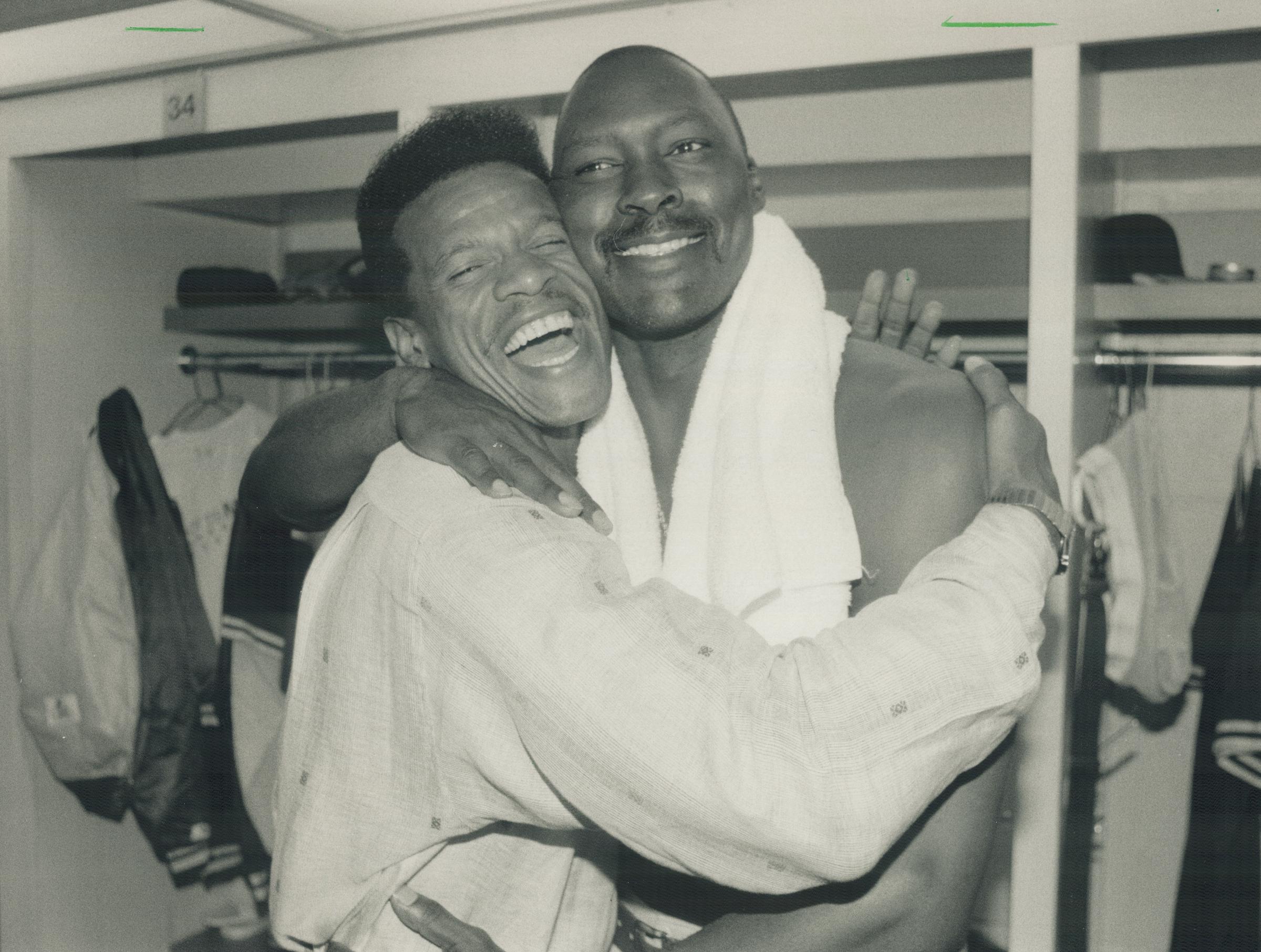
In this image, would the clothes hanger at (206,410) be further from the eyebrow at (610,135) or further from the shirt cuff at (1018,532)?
the shirt cuff at (1018,532)

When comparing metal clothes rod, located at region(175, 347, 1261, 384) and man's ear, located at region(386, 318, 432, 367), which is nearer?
man's ear, located at region(386, 318, 432, 367)

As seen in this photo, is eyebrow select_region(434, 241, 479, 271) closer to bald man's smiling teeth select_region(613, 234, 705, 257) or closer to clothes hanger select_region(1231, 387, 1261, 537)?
bald man's smiling teeth select_region(613, 234, 705, 257)

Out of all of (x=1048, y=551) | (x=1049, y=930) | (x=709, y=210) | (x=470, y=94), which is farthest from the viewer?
(x=470, y=94)

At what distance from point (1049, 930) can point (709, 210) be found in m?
0.96

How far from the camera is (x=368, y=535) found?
1008 mm

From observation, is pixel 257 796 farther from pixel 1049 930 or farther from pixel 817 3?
pixel 817 3

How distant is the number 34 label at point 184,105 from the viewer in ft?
6.01

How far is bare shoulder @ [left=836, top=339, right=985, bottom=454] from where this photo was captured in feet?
3.35

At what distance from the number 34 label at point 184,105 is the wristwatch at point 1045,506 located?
1.44 meters

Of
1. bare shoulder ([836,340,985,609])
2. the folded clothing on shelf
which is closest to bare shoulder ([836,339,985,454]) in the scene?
bare shoulder ([836,340,985,609])

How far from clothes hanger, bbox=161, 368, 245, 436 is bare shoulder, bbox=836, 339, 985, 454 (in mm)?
1727

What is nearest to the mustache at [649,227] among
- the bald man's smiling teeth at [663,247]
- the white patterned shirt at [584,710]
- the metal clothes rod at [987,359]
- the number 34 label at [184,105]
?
the bald man's smiling teeth at [663,247]

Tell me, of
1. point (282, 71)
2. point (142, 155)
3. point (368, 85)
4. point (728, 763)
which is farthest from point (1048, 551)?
point (142, 155)

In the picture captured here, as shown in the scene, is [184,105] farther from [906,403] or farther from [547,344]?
[906,403]
